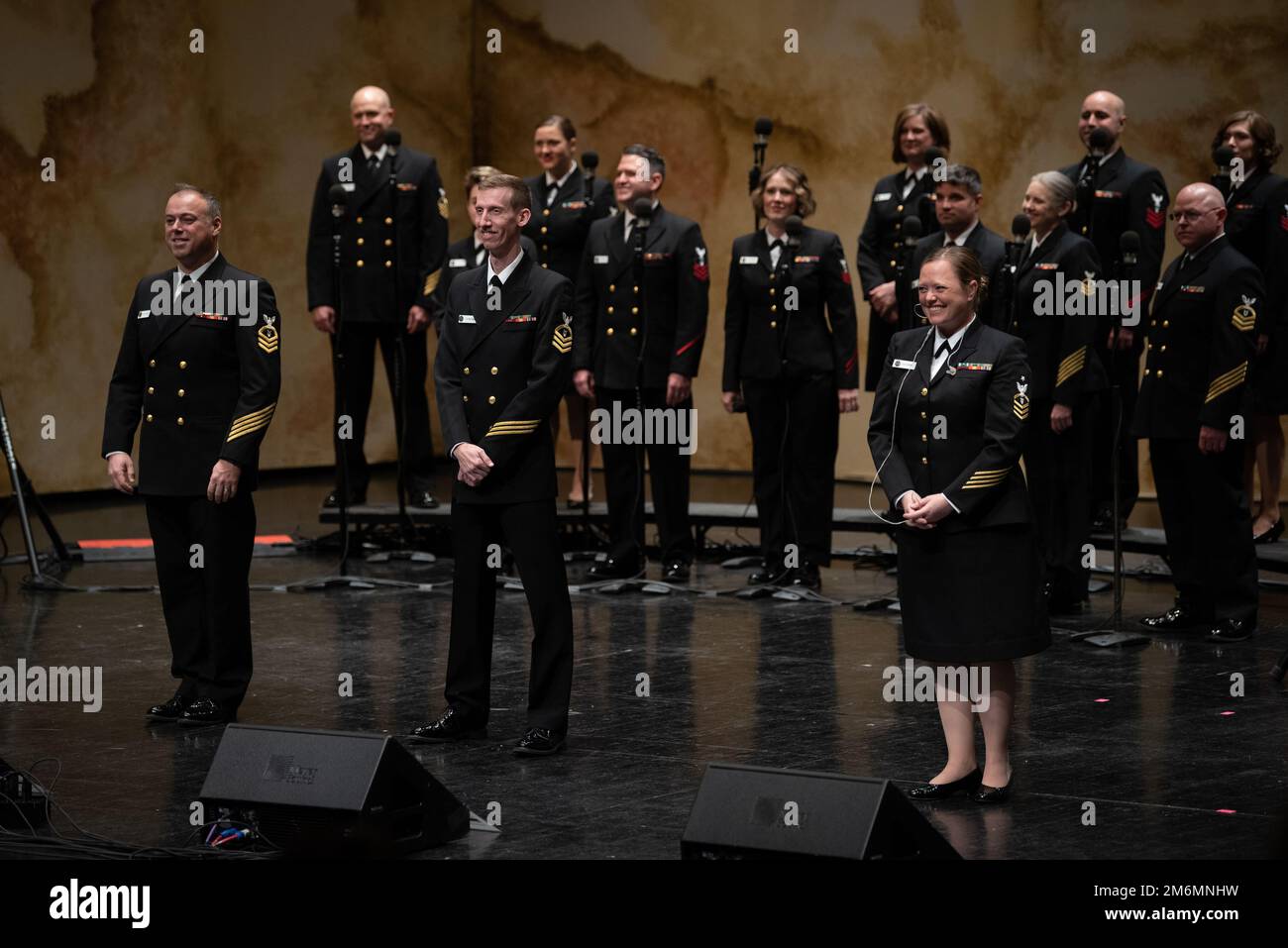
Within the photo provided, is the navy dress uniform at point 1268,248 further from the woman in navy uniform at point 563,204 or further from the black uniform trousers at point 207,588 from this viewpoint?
the black uniform trousers at point 207,588

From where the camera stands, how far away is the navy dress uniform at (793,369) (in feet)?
24.8

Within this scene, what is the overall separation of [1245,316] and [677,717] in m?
2.62

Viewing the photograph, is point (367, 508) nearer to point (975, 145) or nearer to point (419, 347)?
point (419, 347)

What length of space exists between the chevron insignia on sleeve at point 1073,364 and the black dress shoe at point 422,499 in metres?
3.24

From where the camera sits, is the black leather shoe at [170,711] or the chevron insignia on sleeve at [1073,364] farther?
the chevron insignia on sleeve at [1073,364]

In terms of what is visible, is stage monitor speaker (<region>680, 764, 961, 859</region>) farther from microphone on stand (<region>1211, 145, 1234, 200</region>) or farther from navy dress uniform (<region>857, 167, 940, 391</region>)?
navy dress uniform (<region>857, 167, 940, 391</region>)

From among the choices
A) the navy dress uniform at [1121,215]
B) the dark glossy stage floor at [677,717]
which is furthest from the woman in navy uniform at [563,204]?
the navy dress uniform at [1121,215]

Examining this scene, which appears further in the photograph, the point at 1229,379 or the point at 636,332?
the point at 636,332

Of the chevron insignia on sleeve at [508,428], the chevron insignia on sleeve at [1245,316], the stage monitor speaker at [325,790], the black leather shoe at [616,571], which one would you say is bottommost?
the stage monitor speaker at [325,790]

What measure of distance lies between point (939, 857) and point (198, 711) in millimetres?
2666

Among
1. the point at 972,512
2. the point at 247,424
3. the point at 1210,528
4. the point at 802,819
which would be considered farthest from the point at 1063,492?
the point at 802,819

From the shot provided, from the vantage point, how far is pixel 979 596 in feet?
14.5

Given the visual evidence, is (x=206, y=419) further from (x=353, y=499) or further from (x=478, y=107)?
(x=478, y=107)

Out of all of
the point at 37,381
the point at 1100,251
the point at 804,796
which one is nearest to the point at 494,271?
the point at 804,796
